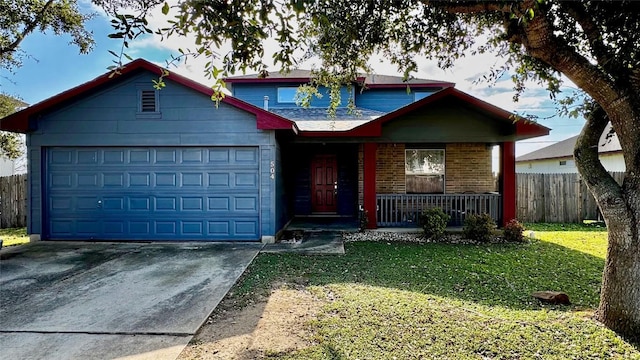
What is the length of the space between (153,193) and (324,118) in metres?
6.02

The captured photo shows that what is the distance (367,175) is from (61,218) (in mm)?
8275

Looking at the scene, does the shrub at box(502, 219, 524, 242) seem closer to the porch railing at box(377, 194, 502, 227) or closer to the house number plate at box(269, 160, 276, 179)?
the porch railing at box(377, 194, 502, 227)

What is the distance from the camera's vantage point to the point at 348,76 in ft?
22.0

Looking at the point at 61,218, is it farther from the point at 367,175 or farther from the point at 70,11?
the point at 367,175

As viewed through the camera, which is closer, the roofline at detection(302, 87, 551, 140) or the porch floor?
the roofline at detection(302, 87, 551, 140)

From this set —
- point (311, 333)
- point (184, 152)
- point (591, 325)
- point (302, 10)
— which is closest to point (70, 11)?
point (184, 152)

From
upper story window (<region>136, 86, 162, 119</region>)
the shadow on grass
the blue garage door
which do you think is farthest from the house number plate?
Answer: upper story window (<region>136, 86, 162, 119</region>)

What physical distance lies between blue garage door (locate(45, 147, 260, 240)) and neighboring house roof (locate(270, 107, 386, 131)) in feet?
8.30

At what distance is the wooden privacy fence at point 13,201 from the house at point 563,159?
23.1 meters

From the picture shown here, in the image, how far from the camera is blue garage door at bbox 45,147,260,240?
346 inches

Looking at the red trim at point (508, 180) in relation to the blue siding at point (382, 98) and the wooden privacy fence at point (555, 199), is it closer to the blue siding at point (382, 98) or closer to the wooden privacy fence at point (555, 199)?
the wooden privacy fence at point (555, 199)

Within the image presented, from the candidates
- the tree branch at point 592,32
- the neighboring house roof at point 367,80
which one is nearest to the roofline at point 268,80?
the neighboring house roof at point 367,80

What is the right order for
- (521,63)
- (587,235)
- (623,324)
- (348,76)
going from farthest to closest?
(587,235) → (348,76) → (521,63) → (623,324)

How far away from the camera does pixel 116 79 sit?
8688 millimetres
